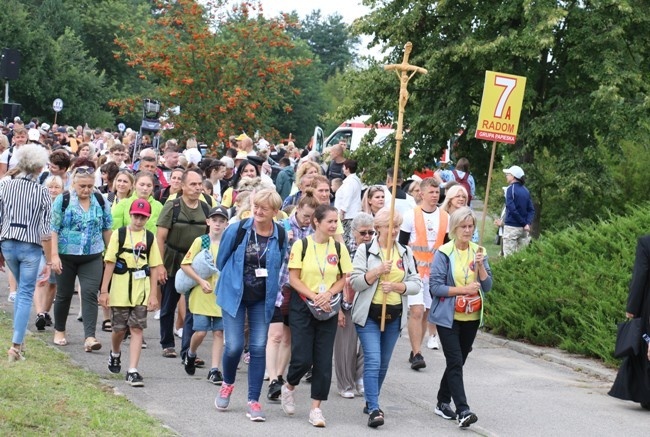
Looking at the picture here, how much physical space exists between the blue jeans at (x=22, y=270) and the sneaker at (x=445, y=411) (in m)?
3.60

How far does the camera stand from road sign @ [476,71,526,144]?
13.1 meters

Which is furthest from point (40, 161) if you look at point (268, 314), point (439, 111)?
point (439, 111)

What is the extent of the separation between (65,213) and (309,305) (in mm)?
3379

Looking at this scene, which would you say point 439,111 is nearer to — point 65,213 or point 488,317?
point 488,317

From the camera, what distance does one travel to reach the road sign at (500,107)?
43.0ft

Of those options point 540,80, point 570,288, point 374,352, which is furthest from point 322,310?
point 540,80

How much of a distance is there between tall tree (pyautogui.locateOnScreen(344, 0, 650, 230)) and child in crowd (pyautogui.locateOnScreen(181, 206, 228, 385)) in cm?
1007

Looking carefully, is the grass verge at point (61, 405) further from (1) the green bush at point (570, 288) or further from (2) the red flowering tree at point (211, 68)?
(2) the red flowering tree at point (211, 68)

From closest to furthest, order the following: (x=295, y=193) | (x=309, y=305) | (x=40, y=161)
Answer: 1. (x=309, y=305)
2. (x=40, y=161)
3. (x=295, y=193)

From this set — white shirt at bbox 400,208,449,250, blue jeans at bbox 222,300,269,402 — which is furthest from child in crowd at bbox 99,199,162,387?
white shirt at bbox 400,208,449,250

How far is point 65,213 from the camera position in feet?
36.8

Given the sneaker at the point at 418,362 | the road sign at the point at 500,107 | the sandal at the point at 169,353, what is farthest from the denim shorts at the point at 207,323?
the road sign at the point at 500,107

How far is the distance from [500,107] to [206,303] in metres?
4.59

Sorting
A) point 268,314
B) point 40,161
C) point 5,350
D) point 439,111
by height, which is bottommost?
point 5,350
